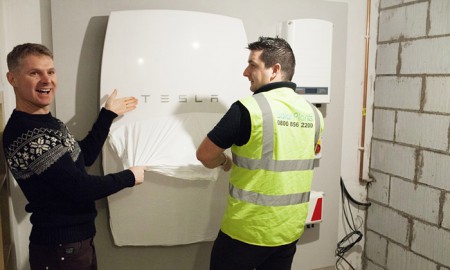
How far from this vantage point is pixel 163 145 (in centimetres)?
157

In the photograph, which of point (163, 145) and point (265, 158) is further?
point (163, 145)

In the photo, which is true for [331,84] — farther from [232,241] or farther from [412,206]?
[232,241]

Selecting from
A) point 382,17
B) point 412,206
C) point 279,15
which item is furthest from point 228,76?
point 412,206

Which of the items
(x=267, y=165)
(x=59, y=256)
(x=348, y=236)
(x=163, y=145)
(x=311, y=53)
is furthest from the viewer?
(x=348, y=236)

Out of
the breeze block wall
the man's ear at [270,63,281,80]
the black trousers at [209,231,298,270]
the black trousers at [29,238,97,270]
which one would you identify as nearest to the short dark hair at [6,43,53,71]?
the black trousers at [29,238,97,270]

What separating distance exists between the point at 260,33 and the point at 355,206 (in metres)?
1.34

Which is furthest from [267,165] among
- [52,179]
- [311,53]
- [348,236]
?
[348,236]

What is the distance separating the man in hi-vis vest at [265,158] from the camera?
129cm

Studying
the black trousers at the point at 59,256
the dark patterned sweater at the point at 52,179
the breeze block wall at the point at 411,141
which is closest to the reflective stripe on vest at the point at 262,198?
the dark patterned sweater at the point at 52,179

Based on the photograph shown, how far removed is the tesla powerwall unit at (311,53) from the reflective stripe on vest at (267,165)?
1.84 ft

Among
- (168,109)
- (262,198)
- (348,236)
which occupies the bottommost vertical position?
(348,236)

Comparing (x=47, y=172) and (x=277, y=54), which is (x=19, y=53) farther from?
(x=277, y=54)

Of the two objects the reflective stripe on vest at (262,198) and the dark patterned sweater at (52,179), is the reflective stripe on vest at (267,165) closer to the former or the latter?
the reflective stripe on vest at (262,198)

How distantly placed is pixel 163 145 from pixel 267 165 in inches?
19.5
